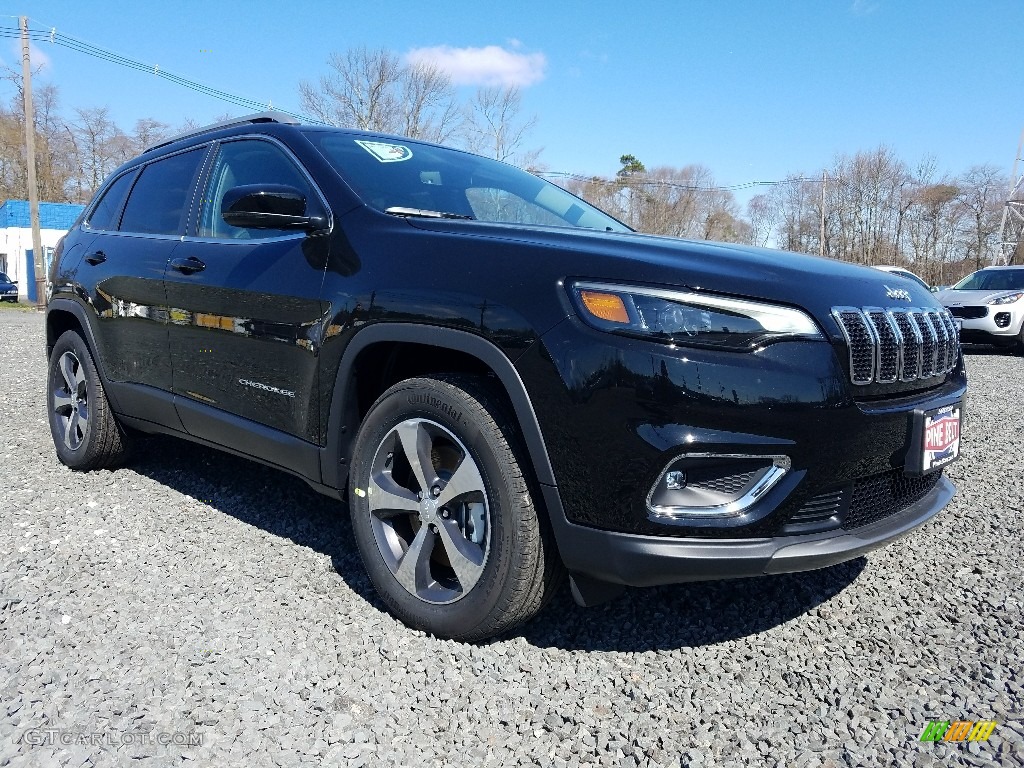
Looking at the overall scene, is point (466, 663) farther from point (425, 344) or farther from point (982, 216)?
point (982, 216)

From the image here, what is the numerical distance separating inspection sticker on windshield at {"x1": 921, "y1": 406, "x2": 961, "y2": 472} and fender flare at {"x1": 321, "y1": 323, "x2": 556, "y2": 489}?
1.09m

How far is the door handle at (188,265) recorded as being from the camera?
3.19 meters

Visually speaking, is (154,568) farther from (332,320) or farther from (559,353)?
(559,353)

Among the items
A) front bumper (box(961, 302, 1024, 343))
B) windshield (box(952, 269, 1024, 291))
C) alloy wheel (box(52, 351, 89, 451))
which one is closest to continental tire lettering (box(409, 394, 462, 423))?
alloy wheel (box(52, 351, 89, 451))

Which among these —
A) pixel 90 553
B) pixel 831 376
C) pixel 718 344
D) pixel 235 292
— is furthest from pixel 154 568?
pixel 831 376

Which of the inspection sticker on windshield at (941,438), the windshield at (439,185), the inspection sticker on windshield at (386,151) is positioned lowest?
the inspection sticker on windshield at (941,438)

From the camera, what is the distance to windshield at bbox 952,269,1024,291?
13070mm

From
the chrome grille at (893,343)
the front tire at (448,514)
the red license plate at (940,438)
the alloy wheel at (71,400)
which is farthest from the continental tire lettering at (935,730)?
the alloy wheel at (71,400)

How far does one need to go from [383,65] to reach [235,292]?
37.4m

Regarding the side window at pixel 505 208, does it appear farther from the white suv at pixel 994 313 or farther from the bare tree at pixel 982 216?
the bare tree at pixel 982 216

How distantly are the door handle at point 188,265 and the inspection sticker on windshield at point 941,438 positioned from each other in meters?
2.75

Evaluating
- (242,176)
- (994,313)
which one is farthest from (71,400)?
(994,313)

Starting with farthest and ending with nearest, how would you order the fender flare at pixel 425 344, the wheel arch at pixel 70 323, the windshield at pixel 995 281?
the windshield at pixel 995 281
the wheel arch at pixel 70 323
the fender flare at pixel 425 344

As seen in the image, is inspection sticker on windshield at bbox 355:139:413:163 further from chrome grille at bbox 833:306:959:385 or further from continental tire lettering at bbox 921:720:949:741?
continental tire lettering at bbox 921:720:949:741
